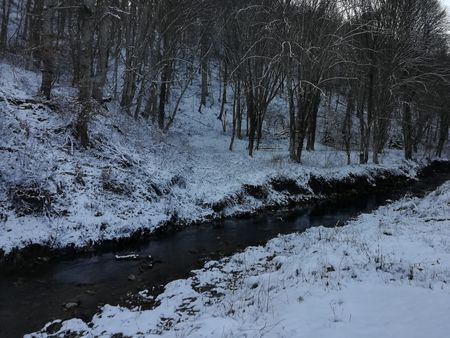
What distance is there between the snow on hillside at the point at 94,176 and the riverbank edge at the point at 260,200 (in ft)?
0.59

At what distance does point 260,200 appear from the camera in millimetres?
17703

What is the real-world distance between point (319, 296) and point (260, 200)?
11616 mm

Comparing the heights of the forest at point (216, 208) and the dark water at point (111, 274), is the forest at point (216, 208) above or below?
above

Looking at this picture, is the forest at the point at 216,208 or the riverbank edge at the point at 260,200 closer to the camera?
the forest at the point at 216,208

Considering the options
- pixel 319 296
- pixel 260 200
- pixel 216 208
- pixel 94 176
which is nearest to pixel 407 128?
pixel 260 200

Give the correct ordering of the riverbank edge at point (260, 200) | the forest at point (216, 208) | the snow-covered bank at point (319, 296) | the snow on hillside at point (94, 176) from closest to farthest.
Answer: the snow-covered bank at point (319, 296) → the forest at point (216, 208) → the riverbank edge at point (260, 200) → the snow on hillside at point (94, 176)

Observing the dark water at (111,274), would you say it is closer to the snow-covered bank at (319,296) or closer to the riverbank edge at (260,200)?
the riverbank edge at (260,200)

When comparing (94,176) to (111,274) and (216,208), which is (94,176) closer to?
(111,274)

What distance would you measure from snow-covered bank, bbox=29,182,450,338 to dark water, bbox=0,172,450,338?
0.62 metres

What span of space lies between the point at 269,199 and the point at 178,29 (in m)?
12.8

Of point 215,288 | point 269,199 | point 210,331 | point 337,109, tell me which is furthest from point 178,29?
point 337,109

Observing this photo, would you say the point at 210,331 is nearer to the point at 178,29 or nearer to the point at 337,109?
the point at 178,29

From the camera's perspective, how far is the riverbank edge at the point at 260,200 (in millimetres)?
10039

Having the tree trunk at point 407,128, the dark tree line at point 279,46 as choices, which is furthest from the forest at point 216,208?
the tree trunk at point 407,128
